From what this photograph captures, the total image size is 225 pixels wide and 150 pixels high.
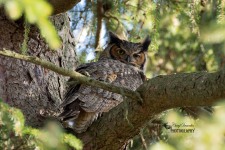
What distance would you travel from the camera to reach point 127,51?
3980 mm

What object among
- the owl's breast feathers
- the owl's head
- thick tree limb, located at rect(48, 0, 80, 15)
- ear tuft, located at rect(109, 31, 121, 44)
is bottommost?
the owl's breast feathers

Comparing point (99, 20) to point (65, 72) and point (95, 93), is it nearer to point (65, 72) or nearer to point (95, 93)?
point (95, 93)

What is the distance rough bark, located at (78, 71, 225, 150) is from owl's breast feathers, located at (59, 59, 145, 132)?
0.13m

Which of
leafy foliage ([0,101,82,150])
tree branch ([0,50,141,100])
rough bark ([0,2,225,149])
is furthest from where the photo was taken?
rough bark ([0,2,225,149])

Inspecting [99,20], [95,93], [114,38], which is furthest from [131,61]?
[95,93]

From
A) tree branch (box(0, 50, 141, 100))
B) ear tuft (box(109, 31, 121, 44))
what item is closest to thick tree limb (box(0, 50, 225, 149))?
tree branch (box(0, 50, 141, 100))

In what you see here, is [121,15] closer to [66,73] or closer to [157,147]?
[66,73]

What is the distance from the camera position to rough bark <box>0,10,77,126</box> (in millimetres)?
2729

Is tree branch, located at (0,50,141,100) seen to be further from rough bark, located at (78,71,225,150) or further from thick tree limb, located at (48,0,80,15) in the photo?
thick tree limb, located at (48,0,80,15)

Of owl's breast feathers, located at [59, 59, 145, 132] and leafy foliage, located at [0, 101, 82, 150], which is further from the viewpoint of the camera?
owl's breast feathers, located at [59, 59, 145, 132]

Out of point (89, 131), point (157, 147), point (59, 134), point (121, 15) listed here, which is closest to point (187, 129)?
point (89, 131)

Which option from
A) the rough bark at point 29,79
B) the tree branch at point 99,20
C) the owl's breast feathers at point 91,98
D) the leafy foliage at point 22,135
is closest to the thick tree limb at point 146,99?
the owl's breast feathers at point 91,98

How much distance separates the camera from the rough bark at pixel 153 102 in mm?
1790

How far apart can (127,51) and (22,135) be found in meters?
2.44
